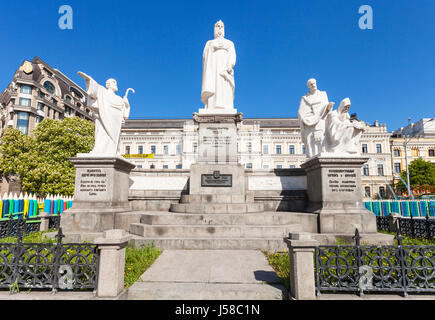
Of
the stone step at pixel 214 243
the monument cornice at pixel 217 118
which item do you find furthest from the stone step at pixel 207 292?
the monument cornice at pixel 217 118

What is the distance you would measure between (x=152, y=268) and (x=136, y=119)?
7302cm

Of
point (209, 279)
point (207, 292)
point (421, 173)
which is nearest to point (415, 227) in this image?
point (209, 279)

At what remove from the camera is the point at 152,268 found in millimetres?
5105

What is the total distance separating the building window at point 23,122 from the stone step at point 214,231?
54145 mm

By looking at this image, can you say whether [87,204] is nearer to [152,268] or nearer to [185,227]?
[185,227]

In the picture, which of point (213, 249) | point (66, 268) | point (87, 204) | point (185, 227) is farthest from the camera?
point (87, 204)

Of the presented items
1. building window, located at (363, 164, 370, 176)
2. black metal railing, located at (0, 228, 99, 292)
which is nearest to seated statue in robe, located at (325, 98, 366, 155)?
black metal railing, located at (0, 228, 99, 292)

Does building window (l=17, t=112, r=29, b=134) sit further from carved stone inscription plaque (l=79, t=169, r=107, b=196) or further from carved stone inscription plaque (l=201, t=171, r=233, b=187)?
carved stone inscription plaque (l=201, t=171, r=233, b=187)

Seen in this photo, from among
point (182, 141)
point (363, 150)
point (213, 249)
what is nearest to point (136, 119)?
point (182, 141)

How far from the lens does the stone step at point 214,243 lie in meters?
6.60

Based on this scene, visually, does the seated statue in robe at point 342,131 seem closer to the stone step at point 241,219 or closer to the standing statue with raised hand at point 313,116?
the standing statue with raised hand at point 313,116

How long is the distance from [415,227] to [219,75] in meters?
9.38

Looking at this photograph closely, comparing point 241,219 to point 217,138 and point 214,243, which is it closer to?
point 214,243

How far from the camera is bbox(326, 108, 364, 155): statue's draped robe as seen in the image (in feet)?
27.3
